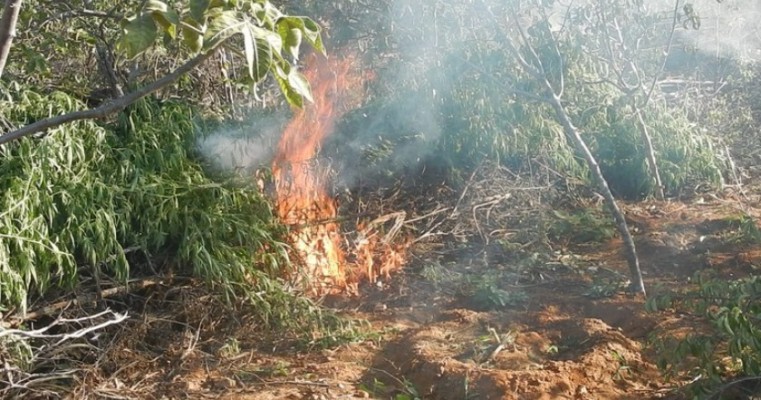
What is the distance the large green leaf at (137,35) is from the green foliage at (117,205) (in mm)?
2910

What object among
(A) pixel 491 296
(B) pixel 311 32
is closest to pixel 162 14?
(B) pixel 311 32

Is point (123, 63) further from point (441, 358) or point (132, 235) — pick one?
point (441, 358)

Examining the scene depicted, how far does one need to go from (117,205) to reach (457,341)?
7.46 feet

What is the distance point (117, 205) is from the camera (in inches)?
185

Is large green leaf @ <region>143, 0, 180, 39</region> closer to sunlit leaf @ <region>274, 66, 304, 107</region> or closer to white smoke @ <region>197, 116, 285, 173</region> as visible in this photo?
sunlit leaf @ <region>274, 66, 304, 107</region>

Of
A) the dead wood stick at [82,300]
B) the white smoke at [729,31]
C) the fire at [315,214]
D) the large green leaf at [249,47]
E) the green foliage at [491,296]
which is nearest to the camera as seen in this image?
the large green leaf at [249,47]

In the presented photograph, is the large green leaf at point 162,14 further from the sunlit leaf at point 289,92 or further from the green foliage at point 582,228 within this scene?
the green foliage at point 582,228

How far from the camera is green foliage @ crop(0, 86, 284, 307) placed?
4250 mm

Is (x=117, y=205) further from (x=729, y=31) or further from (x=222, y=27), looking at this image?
(x=729, y=31)

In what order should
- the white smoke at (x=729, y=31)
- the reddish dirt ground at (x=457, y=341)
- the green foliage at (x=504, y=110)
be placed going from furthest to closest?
the white smoke at (x=729, y=31)
the green foliage at (x=504, y=110)
the reddish dirt ground at (x=457, y=341)

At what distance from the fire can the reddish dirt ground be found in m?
0.19

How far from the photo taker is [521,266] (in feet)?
19.3

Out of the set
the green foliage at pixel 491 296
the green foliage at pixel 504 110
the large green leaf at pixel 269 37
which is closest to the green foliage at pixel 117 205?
the green foliage at pixel 491 296

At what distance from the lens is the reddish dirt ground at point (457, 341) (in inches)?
157
